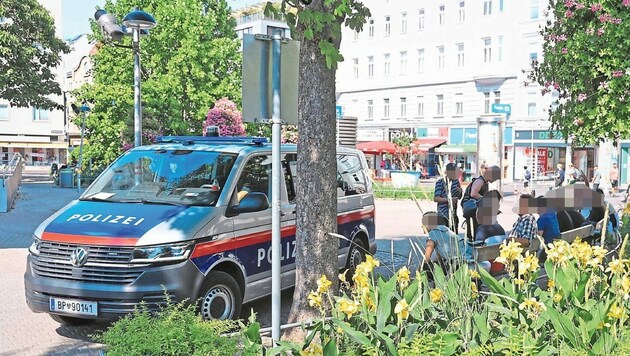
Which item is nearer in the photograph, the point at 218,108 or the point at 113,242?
the point at 113,242

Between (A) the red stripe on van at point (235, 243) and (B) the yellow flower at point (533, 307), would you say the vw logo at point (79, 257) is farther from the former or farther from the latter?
(B) the yellow flower at point (533, 307)

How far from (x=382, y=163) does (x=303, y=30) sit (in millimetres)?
48588

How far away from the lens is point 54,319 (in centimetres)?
694

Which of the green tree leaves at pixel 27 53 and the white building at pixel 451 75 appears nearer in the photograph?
the green tree leaves at pixel 27 53

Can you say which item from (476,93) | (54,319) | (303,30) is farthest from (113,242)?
(476,93)

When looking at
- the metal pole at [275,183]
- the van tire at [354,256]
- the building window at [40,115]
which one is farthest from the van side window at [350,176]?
the building window at [40,115]

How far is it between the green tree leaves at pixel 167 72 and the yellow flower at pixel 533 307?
30.0 m

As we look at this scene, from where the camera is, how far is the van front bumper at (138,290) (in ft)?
18.9

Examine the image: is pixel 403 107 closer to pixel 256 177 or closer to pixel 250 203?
pixel 256 177

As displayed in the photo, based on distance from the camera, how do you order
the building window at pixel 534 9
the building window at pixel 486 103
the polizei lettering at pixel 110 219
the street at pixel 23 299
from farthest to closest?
the building window at pixel 486 103 → the building window at pixel 534 9 → the street at pixel 23 299 → the polizei lettering at pixel 110 219

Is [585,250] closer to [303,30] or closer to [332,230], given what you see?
[332,230]

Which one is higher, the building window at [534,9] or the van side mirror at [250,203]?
the building window at [534,9]

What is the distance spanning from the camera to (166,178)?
6.89m

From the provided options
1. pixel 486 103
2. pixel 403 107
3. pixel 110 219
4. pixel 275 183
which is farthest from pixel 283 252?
pixel 403 107
